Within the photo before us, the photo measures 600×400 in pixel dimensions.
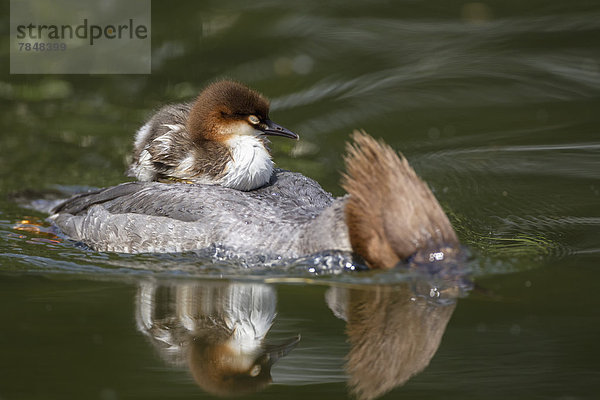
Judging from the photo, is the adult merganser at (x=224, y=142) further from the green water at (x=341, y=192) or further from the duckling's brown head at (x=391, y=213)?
the duckling's brown head at (x=391, y=213)

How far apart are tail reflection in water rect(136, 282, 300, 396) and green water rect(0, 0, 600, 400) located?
0.03m

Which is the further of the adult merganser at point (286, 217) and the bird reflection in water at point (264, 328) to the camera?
the adult merganser at point (286, 217)

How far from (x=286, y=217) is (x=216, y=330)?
1721 millimetres

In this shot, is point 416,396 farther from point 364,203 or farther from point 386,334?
point 364,203

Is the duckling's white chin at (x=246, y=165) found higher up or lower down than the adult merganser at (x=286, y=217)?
higher up

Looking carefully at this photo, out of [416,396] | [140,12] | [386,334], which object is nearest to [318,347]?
[386,334]

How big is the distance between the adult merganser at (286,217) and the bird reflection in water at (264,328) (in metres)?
0.38

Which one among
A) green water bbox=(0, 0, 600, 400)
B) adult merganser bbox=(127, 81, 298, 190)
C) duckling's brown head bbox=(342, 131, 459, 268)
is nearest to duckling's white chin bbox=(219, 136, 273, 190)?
adult merganser bbox=(127, 81, 298, 190)

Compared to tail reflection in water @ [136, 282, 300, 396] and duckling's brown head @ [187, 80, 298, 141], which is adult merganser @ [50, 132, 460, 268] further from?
tail reflection in water @ [136, 282, 300, 396]

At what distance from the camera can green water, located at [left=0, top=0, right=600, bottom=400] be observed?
461 centimetres

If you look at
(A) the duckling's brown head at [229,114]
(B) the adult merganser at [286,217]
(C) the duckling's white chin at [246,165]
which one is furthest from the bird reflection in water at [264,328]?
(A) the duckling's brown head at [229,114]

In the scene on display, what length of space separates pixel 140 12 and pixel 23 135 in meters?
3.88

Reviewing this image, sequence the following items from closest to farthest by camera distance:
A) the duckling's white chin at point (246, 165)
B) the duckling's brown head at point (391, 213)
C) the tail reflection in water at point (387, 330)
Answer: the tail reflection in water at point (387, 330) → the duckling's brown head at point (391, 213) → the duckling's white chin at point (246, 165)

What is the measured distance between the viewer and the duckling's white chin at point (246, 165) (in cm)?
719
